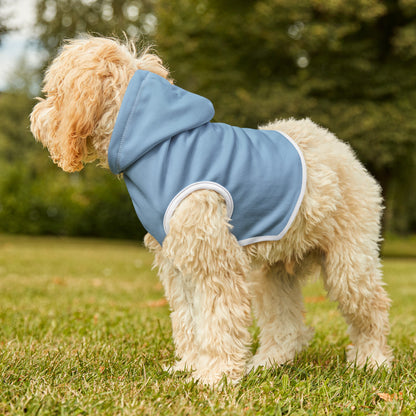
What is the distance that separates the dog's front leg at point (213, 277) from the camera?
8.69 ft

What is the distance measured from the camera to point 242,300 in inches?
111

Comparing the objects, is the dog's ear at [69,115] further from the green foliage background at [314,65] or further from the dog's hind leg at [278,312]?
the green foliage background at [314,65]

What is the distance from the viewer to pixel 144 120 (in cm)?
274

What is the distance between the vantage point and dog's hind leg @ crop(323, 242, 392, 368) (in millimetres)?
3139

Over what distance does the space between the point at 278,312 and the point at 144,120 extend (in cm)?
171

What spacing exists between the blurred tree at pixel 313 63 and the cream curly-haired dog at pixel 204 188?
12.3 meters

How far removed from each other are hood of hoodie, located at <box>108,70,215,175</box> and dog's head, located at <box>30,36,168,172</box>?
119mm

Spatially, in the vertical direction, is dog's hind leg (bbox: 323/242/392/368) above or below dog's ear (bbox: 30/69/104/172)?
below

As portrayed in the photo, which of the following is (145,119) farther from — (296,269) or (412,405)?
(412,405)

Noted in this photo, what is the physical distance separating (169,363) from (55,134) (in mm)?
1645

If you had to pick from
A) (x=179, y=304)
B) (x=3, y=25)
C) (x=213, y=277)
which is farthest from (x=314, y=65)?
(x=213, y=277)

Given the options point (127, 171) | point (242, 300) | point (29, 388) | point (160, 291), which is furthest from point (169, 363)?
point (160, 291)

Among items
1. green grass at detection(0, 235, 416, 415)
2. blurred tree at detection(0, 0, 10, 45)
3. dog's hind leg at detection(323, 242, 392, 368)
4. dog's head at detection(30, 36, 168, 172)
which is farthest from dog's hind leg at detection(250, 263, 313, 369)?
blurred tree at detection(0, 0, 10, 45)

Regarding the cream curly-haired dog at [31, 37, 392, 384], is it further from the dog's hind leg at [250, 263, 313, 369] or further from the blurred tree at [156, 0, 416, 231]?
the blurred tree at [156, 0, 416, 231]
